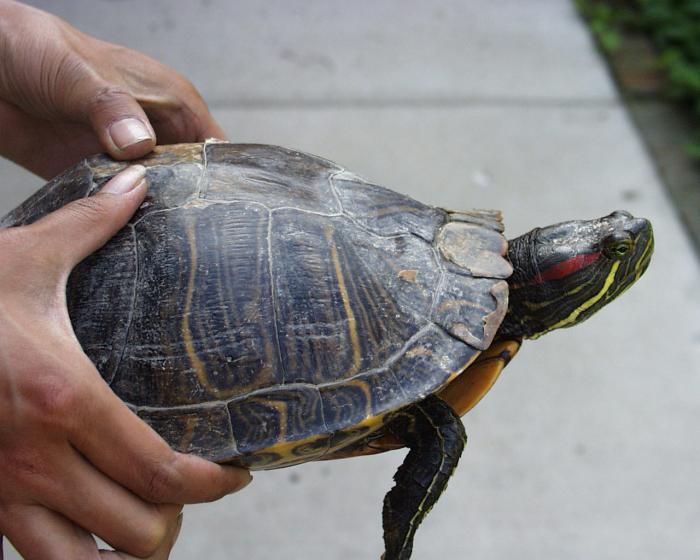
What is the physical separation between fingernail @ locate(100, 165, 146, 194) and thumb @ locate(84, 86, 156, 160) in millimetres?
48

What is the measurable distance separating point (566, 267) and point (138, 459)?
2.42 ft

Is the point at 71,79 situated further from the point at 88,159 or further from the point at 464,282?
the point at 464,282

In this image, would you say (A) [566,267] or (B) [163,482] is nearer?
(B) [163,482]

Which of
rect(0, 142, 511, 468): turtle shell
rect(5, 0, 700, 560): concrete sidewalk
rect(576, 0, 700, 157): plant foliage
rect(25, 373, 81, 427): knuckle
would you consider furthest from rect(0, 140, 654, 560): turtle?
rect(576, 0, 700, 157): plant foliage

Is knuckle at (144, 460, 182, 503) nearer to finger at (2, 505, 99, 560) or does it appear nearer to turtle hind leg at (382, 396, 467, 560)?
finger at (2, 505, 99, 560)

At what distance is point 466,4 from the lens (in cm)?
361

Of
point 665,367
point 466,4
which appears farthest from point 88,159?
point 466,4

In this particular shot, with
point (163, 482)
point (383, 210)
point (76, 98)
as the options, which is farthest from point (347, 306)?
point (76, 98)

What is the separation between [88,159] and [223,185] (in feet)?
0.74

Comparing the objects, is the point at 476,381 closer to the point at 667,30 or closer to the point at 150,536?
the point at 150,536

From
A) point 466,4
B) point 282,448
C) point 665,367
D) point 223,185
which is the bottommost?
point 665,367

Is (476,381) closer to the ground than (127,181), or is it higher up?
closer to the ground

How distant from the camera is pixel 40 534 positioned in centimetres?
102

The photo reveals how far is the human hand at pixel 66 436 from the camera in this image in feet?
3.18
